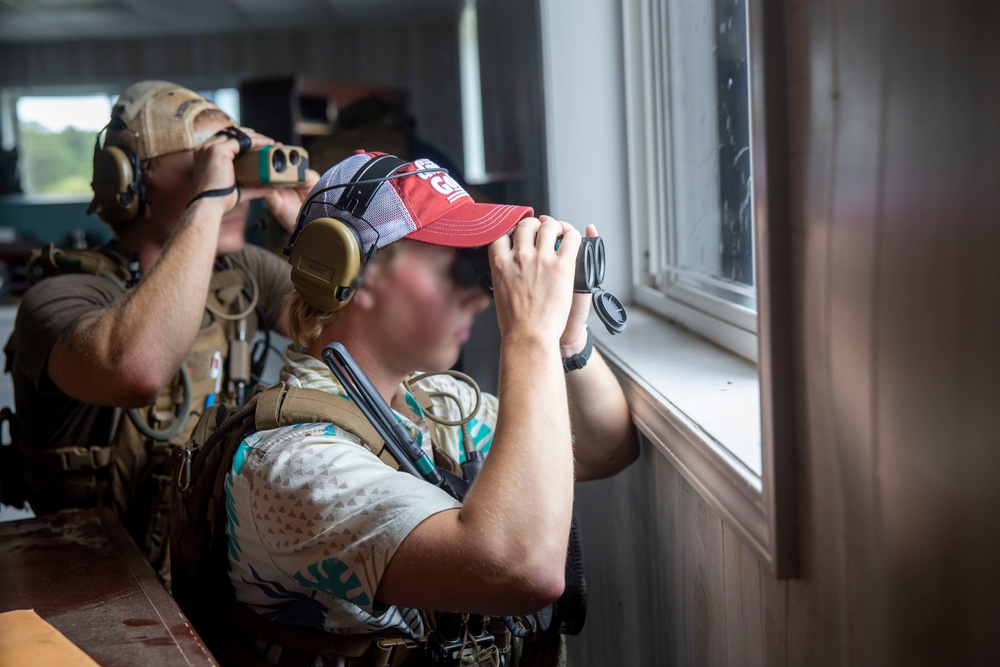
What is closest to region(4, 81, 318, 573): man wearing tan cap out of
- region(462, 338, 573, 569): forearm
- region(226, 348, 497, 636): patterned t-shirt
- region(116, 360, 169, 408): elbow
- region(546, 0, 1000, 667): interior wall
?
region(116, 360, 169, 408): elbow

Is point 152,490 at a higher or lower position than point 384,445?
lower

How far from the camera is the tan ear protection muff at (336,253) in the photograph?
92 centimetres

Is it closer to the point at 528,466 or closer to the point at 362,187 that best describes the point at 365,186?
the point at 362,187

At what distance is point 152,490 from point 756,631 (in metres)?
1.14

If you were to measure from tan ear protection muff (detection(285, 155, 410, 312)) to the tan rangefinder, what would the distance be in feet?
1.93

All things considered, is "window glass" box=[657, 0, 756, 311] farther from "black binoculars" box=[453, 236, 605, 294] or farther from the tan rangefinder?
the tan rangefinder

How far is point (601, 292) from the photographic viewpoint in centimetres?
103

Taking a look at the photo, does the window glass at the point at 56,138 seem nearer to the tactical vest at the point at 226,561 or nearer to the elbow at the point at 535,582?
the tactical vest at the point at 226,561

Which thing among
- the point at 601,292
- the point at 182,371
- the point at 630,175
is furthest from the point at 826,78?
the point at 182,371

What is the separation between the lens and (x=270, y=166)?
5.07 feet

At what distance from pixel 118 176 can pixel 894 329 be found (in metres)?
1.43

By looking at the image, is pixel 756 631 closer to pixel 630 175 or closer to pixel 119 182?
pixel 630 175

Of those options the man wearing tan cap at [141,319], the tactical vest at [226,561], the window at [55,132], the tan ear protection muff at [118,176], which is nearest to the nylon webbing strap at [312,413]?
the tactical vest at [226,561]

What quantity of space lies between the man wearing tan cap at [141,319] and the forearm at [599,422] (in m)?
0.67
